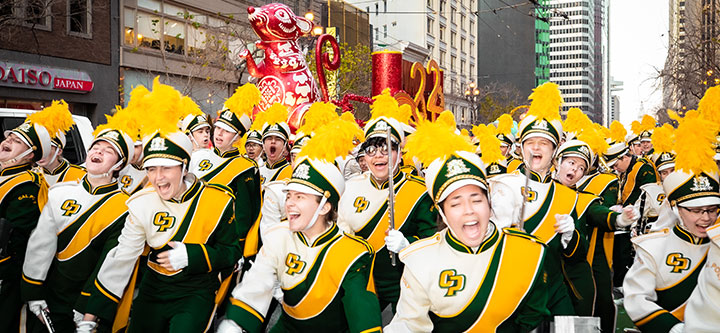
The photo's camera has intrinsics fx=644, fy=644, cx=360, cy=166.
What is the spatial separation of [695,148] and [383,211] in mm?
2457

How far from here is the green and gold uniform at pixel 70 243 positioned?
4887mm

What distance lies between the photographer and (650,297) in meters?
4.06

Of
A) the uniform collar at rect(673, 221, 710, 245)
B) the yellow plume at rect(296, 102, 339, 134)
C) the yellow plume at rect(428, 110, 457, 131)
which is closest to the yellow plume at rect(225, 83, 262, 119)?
the yellow plume at rect(296, 102, 339, 134)

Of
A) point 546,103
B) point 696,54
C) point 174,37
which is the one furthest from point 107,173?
point 174,37

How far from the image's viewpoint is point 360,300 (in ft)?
11.8

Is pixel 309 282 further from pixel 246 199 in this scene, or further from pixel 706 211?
pixel 246 199

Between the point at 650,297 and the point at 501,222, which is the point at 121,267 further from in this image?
the point at 650,297

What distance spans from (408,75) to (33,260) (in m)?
19.0

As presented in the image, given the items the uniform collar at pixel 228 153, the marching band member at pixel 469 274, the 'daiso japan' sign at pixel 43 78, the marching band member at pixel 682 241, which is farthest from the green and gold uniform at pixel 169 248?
the 'daiso japan' sign at pixel 43 78

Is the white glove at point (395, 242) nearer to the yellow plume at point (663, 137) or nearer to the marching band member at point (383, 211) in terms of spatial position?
the marching band member at point (383, 211)

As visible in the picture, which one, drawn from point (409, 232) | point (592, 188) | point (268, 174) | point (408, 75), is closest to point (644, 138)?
point (592, 188)

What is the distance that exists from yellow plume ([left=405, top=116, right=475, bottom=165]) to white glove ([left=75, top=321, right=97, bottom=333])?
240 centimetres

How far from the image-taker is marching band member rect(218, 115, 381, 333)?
12.1 ft

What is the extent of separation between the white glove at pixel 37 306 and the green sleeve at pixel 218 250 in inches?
57.9
